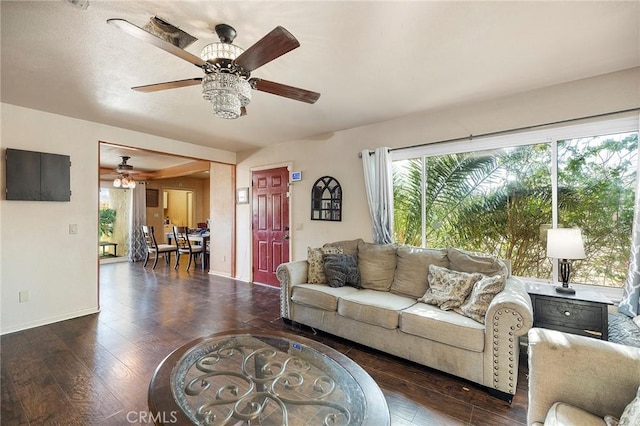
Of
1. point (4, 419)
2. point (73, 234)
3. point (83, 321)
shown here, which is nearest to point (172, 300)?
point (83, 321)

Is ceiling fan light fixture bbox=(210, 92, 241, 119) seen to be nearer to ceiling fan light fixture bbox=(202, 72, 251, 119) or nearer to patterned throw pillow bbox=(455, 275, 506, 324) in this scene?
ceiling fan light fixture bbox=(202, 72, 251, 119)

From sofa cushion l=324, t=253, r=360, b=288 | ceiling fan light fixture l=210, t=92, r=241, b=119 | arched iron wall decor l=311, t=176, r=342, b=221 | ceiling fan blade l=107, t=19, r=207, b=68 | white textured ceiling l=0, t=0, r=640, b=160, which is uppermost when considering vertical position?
white textured ceiling l=0, t=0, r=640, b=160

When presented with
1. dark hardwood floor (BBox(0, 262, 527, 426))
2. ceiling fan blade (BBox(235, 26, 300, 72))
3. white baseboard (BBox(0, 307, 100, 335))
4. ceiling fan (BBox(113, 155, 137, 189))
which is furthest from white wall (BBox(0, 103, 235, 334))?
ceiling fan blade (BBox(235, 26, 300, 72))

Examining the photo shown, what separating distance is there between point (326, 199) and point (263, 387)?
300 centimetres

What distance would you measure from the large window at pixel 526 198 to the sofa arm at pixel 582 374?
172 centimetres

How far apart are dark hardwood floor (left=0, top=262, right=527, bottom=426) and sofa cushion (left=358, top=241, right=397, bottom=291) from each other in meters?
0.67

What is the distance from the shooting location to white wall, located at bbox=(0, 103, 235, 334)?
3066 mm

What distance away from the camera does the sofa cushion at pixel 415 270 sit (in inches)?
111

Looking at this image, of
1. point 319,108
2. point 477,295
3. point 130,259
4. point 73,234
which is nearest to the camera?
point 477,295

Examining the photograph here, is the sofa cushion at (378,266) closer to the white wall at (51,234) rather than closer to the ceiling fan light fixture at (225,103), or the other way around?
the ceiling fan light fixture at (225,103)

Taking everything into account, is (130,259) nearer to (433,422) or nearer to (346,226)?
(346,226)

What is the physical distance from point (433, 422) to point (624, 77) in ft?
10.1

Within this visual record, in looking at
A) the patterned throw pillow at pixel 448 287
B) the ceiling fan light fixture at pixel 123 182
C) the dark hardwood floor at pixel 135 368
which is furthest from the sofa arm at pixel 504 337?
the ceiling fan light fixture at pixel 123 182

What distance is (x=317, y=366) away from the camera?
1.61 meters
